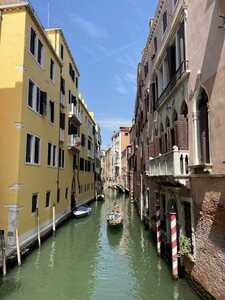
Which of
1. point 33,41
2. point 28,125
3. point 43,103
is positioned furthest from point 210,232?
point 33,41

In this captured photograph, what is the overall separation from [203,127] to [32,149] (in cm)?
891

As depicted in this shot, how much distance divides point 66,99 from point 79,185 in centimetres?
939

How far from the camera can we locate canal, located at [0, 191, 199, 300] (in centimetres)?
889

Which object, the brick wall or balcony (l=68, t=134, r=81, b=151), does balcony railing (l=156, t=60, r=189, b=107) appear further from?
balcony (l=68, t=134, r=81, b=151)

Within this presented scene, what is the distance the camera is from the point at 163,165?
10719 millimetres

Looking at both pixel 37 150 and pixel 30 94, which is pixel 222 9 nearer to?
pixel 30 94

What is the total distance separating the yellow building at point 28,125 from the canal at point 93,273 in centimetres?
149

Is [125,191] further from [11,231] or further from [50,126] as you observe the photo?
[11,231]

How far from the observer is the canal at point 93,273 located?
8.89 metres

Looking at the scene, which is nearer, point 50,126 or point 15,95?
point 15,95

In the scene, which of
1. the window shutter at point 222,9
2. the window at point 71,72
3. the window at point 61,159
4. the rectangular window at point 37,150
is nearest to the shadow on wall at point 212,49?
the window shutter at point 222,9

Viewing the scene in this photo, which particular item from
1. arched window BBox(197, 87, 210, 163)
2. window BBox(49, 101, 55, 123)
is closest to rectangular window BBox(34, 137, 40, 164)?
window BBox(49, 101, 55, 123)

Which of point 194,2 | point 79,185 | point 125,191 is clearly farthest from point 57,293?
point 125,191

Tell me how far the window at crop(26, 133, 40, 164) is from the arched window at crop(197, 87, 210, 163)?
8333mm
